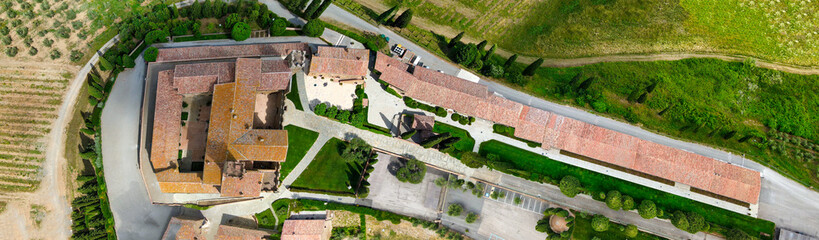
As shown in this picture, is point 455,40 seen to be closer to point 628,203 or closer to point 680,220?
point 628,203

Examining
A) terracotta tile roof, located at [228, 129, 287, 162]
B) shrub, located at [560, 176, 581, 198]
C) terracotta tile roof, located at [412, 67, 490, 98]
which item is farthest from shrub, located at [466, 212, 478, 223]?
terracotta tile roof, located at [228, 129, 287, 162]

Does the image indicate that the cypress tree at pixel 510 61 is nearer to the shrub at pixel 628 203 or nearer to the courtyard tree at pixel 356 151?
the courtyard tree at pixel 356 151

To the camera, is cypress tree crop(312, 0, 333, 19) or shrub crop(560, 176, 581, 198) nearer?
shrub crop(560, 176, 581, 198)

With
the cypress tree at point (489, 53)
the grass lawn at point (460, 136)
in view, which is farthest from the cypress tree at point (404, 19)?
the grass lawn at point (460, 136)

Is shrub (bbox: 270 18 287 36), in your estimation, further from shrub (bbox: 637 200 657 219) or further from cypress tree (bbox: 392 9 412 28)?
shrub (bbox: 637 200 657 219)

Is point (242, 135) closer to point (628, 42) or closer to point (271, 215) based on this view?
point (271, 215)

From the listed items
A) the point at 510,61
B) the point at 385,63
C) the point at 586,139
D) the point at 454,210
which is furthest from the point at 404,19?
the point at 586,139
